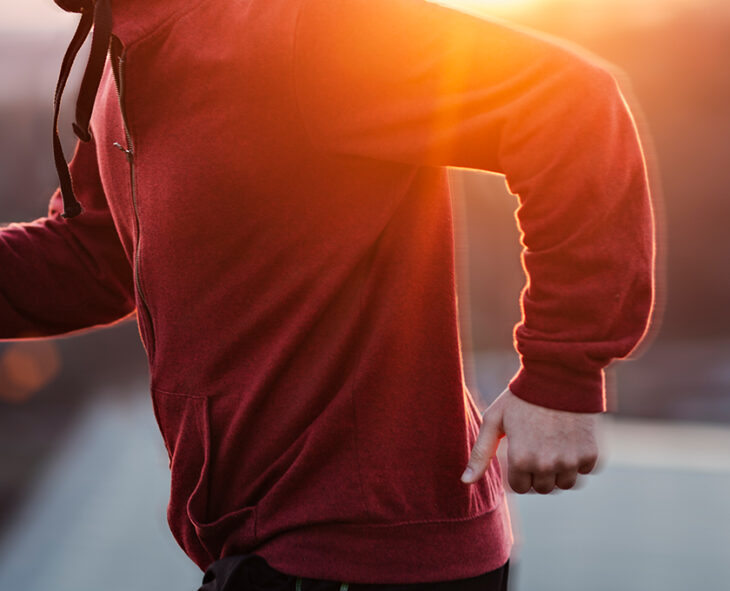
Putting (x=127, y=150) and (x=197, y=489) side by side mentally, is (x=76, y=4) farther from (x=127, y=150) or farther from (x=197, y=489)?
(x=197, y=489)

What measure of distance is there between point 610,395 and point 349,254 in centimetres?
37

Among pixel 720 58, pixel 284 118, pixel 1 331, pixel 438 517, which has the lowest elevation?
pixel 720 58

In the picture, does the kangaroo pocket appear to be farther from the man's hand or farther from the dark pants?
the man's hand

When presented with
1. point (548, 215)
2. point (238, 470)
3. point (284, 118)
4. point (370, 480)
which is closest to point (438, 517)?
point (370, 480)

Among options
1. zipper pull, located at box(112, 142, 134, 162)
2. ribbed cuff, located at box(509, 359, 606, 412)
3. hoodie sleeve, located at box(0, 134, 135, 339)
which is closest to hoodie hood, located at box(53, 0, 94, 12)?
zipper pull, located at box(112, 142, 134, 162)

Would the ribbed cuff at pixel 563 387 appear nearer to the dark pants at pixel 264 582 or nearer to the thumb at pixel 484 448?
the thumb at pixel 484 448

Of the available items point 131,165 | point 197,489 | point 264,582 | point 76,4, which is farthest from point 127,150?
point 264,582

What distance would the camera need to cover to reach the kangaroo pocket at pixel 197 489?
100cm

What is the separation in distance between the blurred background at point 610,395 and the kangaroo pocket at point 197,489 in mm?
429

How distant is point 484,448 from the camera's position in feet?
3.10

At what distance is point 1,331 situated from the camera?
127 cm

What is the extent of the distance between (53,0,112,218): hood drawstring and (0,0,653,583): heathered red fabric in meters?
0.03

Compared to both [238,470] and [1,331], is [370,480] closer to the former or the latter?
[238,470]

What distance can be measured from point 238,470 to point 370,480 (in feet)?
0.58
